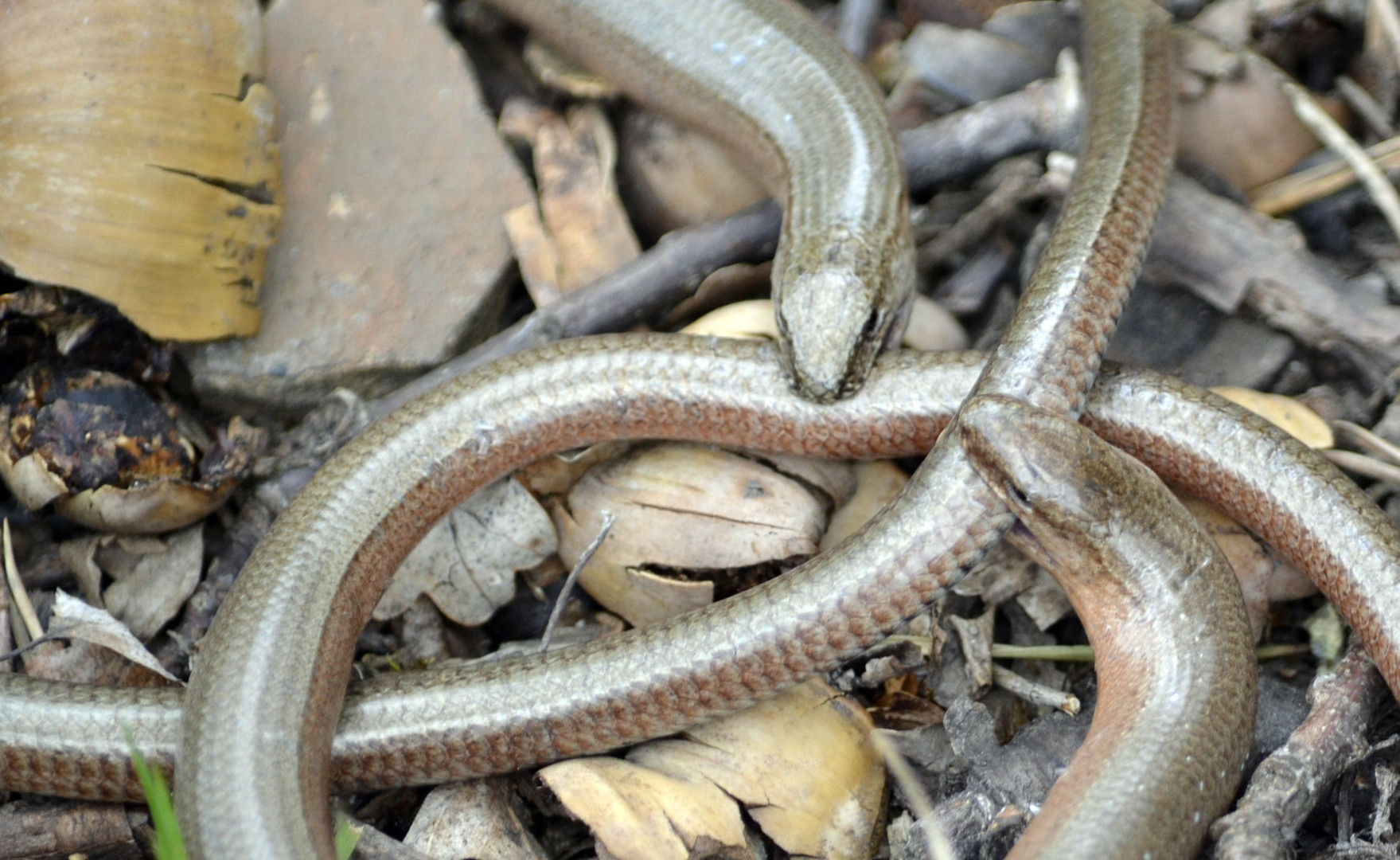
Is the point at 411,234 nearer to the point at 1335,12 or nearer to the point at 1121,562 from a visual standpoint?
the point at 1121,562

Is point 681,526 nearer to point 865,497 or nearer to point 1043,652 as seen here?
point 865,497

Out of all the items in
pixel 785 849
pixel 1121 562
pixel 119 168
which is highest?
pixel 119 168

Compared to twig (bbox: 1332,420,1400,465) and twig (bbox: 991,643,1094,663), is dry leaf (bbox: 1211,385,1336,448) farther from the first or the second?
twig (bbox: 991,643,1094,663)

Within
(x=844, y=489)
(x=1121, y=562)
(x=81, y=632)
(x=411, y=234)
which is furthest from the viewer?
(x=411, y=234)

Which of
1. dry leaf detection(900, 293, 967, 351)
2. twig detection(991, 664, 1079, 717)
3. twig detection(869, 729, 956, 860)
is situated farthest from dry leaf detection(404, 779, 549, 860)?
dry leaf detection(900, 293, 967, 351)

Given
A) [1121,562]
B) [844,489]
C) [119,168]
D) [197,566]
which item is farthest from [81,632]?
[1121,562]

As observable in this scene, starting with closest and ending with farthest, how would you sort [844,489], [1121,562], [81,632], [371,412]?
[1121,562], [81,632], [844,489], [371,412]

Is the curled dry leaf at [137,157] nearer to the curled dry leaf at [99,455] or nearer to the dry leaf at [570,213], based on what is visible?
the curled dry leaf at [99,455]
